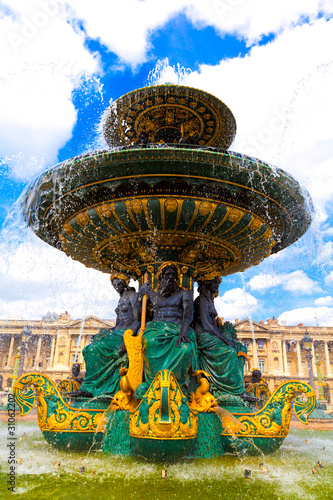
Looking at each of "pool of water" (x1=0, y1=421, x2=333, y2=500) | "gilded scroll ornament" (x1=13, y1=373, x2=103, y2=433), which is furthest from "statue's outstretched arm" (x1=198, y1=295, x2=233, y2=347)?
"gilded scroll ornament" (x1=13, y1=373, x2=103, y2=433)

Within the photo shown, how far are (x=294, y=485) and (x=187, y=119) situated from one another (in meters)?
5.73

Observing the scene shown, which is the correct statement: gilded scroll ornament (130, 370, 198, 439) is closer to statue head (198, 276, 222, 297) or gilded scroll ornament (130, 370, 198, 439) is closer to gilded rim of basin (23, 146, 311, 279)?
gilded rim of basin (23, 146, 311, 279)

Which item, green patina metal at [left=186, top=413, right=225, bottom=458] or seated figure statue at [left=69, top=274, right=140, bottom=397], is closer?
green patina metal at [left=186, top=413, right=225, bottom=458]

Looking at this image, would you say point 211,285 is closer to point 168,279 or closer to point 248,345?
point 168,279

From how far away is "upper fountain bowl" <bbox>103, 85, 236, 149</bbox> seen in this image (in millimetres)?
6578

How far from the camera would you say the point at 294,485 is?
137 inches

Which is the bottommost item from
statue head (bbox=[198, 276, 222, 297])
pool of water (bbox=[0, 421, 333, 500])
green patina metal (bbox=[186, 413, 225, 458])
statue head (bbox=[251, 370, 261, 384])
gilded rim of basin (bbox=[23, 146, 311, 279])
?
pool of water (bbox=[0, 421, 333, 500])

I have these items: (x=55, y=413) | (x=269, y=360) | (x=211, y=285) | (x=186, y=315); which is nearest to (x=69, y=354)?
(x=269, y=360)

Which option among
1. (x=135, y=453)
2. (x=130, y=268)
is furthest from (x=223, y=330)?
(x=135, y=453)

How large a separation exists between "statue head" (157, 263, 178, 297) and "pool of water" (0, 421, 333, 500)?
2.10 m

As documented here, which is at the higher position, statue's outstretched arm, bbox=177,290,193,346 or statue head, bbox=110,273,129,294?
statue head, bbox=110,273,129,294

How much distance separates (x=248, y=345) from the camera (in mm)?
55344

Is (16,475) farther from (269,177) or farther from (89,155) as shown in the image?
(269,177)

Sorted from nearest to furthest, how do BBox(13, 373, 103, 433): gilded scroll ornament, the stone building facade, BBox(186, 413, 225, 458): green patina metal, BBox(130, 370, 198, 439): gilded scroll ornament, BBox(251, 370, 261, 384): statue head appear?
BBox(130, 370, 198, 439): gilded scroll ornament
BBox(186, 413, 225, 458): green patina metal
BBox(13, 373, 103, 433): gilded scroll ornament
BBox(251, 370, 261, 384): statue head
the stone building facade
